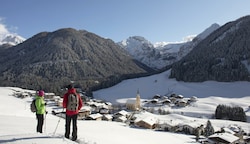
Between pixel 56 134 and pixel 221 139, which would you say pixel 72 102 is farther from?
pixel 221 139

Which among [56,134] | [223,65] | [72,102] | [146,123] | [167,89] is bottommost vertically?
[146,123]

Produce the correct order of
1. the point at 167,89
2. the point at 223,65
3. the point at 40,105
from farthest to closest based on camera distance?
the point at 223,65 < the point at 167,89 < the point at 40,105

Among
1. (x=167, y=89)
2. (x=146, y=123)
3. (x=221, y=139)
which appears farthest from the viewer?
(x=167, y=89)

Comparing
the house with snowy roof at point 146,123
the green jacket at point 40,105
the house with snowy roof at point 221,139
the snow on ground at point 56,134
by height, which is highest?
the green jacket at point 40,105

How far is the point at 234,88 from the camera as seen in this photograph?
457ft

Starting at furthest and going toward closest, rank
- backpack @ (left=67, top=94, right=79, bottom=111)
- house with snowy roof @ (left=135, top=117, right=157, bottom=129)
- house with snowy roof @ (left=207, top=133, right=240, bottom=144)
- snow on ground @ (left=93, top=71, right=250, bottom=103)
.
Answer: snow on ground @ (left=93, top=71, right=250, bottom=103), house with snowy roof @ (left=135, top=117, right=157, bottom=129), house with snowy roof @ (left=207, top=133, right=240, bottom=144), backpack @ (left=67, top=94, right=79, bottom=111)

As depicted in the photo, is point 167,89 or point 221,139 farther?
point 167,89

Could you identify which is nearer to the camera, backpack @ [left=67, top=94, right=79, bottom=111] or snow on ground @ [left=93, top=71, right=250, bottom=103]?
backpack @ [left=67, top=94, right=79, bottom=111]

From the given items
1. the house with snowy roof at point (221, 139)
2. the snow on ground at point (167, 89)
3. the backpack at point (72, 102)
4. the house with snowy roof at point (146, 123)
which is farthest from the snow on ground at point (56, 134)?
the snow on ground at point (167, 89)

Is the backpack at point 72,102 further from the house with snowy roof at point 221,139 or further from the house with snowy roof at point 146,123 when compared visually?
the house with snowy roof at point 146,123

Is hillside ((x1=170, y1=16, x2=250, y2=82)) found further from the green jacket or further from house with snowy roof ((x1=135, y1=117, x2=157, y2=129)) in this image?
the green jacket

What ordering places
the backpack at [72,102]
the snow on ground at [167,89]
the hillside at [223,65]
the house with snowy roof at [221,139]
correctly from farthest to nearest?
the hillside at [223,65] < the snow on ground at [167,89] < the house with snowy roof at [221,139] < the backpack at [72,102]

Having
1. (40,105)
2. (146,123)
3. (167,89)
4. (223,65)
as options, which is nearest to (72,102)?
(40,105)

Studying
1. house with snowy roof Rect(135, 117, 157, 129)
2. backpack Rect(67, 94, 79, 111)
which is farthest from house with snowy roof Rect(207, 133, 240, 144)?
backpack Rect(67, 94, 79, 111)
